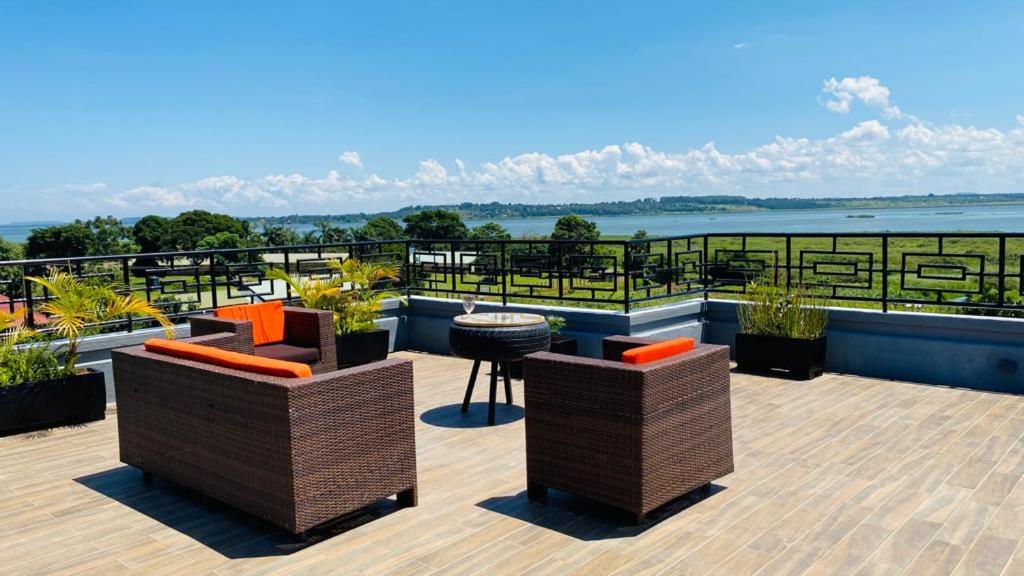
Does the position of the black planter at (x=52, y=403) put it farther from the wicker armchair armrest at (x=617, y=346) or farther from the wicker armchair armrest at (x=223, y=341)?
the wicker armchair armrest at (x=617, y=346)

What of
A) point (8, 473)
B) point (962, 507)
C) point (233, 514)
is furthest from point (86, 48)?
point (962, 507)

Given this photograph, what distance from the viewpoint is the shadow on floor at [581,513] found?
11.4ft

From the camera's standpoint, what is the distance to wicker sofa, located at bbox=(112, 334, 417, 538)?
3.27 metres

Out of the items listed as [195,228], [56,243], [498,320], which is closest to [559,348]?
[498,320]

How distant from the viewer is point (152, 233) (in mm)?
65312

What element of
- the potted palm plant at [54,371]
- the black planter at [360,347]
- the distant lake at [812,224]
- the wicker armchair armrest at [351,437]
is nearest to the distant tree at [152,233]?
the distant lake at [812,224]

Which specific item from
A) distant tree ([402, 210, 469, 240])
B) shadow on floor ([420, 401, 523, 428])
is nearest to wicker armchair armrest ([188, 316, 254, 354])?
shadow on floor ([420, 401, 523, 428])

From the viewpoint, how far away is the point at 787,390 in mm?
Answer: 6387

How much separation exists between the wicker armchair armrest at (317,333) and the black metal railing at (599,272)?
118cm

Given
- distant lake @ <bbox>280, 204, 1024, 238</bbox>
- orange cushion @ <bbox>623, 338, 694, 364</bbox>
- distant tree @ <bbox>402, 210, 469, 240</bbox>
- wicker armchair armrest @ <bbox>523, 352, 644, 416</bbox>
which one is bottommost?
distant lake @ <bbox>280, 204, 1024, 238</bbox>

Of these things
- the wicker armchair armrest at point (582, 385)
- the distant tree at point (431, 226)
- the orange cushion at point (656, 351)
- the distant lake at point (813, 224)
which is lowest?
the distant lake at point (813, 224)

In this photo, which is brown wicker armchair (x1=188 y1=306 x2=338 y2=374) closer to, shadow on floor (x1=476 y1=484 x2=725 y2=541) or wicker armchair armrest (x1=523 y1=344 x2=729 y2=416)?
shadow on floor (x1=476 y1=484 x2=725 y2=541)

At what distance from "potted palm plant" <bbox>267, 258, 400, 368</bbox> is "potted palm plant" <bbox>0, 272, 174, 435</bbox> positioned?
178cm

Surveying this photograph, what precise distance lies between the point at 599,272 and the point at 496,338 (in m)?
2.86
